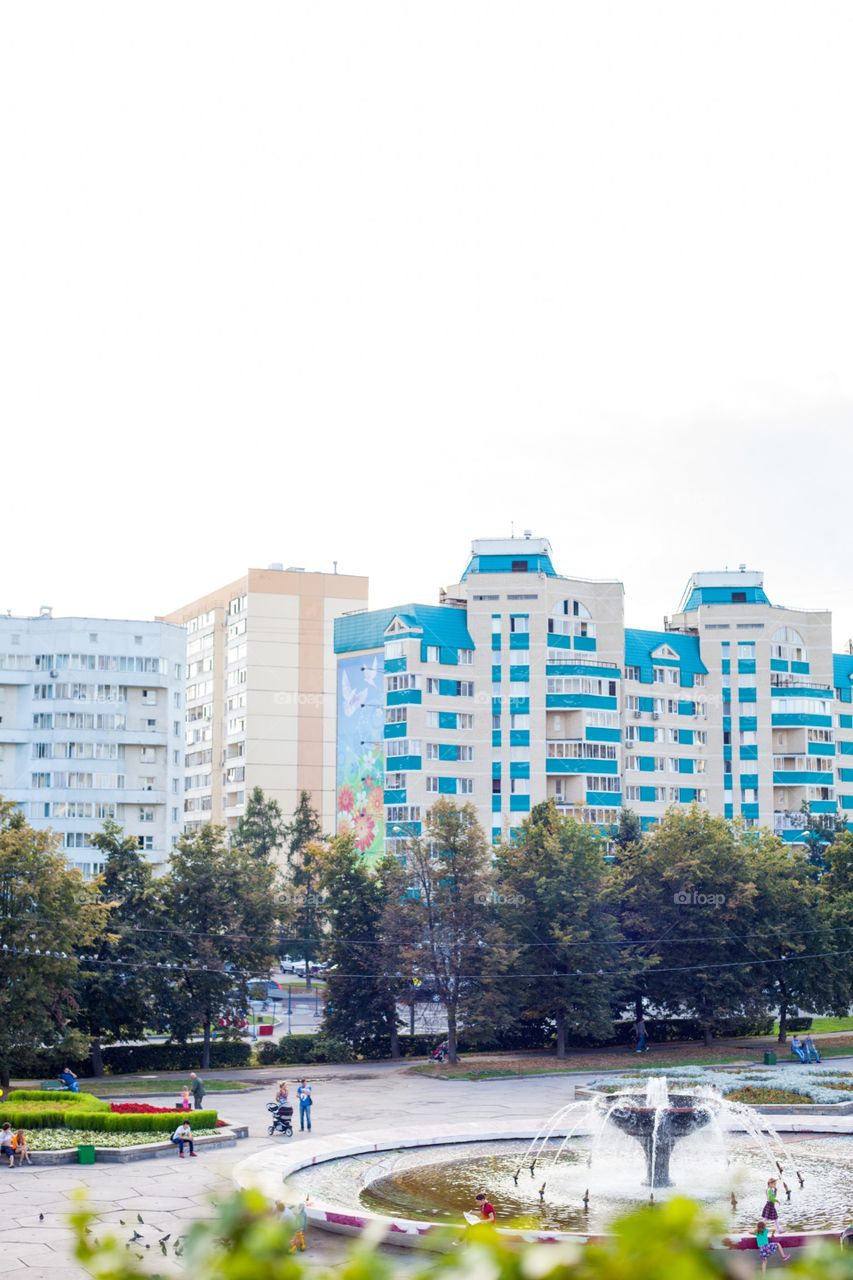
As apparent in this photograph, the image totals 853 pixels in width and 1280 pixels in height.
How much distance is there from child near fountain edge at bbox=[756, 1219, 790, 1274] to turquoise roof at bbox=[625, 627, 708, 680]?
92765mm

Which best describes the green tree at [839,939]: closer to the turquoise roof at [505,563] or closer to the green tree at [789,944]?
the green tree at [789,944]

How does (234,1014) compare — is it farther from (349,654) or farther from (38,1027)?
(349,654)

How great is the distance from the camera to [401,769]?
108 meters

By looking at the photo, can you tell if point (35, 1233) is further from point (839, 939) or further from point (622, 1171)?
point (839, 939)

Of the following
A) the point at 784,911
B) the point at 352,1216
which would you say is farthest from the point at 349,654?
the point at 352,1216

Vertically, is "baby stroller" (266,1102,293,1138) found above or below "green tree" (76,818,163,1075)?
below

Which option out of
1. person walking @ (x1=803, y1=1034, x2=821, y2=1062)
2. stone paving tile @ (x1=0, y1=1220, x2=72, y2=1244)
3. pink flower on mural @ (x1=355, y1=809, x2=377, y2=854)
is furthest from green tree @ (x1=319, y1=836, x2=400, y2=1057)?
pink flower on mural @ (x1=355, y1=809, x2=377, y2=854)

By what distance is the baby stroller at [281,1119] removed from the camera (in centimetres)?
A: 3934

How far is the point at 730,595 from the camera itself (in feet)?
405

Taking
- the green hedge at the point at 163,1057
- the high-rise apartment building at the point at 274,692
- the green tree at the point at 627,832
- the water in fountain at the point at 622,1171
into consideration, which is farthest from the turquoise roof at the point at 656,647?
the water in fountain at the point at 622,1171

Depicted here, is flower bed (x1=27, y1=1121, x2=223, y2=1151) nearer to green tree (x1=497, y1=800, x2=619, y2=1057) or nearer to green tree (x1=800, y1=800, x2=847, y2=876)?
green tree (x1=497, y1=800, x2=619, y2=1057)

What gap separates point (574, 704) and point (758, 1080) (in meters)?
65.0

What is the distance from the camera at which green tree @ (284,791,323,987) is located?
6925 centimetres

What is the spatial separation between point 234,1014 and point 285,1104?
690 inches
